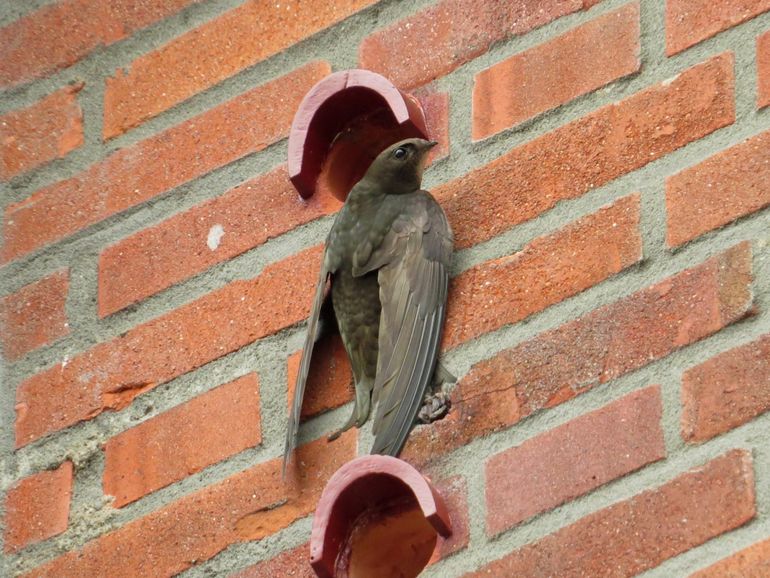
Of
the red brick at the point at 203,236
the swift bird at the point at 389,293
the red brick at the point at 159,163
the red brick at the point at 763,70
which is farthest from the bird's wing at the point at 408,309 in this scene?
the red brick at the point at 763,70

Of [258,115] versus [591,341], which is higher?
[258,115]

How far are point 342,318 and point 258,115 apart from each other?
30 centimetres

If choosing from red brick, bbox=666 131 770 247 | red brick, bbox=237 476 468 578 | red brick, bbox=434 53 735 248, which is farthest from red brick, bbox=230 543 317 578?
red brick, bbox=666 131 770 247

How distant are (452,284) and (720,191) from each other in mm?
301

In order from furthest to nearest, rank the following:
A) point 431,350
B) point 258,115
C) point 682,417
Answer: point 258,115 < point 431,350 < point 682,417

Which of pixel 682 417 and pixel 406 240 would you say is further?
pixel 406 240

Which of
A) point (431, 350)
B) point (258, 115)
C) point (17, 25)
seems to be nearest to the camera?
point (431, 350)

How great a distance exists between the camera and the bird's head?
2.19 meters

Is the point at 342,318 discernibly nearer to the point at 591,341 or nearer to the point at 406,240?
the point at 406,240

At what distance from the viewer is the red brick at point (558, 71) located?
2.09 metres

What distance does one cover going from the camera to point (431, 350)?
2033mm

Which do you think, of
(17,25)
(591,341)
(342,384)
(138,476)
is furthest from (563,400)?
(17,25)

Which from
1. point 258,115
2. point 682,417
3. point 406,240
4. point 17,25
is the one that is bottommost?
point 682,417

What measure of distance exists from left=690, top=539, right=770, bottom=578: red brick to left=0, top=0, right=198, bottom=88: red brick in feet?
3.46
